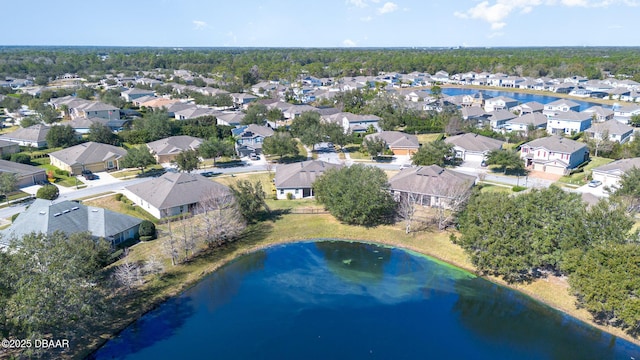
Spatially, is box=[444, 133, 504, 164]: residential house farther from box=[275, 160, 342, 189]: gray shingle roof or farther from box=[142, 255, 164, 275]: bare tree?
box=[142, 255, 164, 275]: bare tree

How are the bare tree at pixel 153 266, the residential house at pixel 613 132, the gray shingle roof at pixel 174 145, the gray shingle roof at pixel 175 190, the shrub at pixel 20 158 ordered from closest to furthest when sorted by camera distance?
the bare tree at pixel 153 266 → the gray shingle roof at pixel 175 190 → the shrub at pixel 20 158 → the gray shingle roof at pixel 174 145 → the residential house at pixel 613 132

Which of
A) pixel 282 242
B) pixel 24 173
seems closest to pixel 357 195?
pixel 282 242

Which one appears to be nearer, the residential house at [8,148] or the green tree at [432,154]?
the green tree at [432,154]

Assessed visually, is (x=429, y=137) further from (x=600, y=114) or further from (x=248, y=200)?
(x=248, y=200)

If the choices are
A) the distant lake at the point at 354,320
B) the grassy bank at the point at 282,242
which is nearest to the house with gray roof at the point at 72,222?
the grassy bank at the point at 282,242

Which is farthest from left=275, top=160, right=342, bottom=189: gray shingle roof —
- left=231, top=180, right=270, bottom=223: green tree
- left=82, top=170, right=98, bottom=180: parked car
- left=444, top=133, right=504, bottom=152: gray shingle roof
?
left=82, top=170, right=98, bottom=180: parked car

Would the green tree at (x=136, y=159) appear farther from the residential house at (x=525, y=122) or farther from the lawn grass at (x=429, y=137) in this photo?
the residential house at (x=525, y=122)

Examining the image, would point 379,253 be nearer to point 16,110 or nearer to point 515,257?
point 515,257
